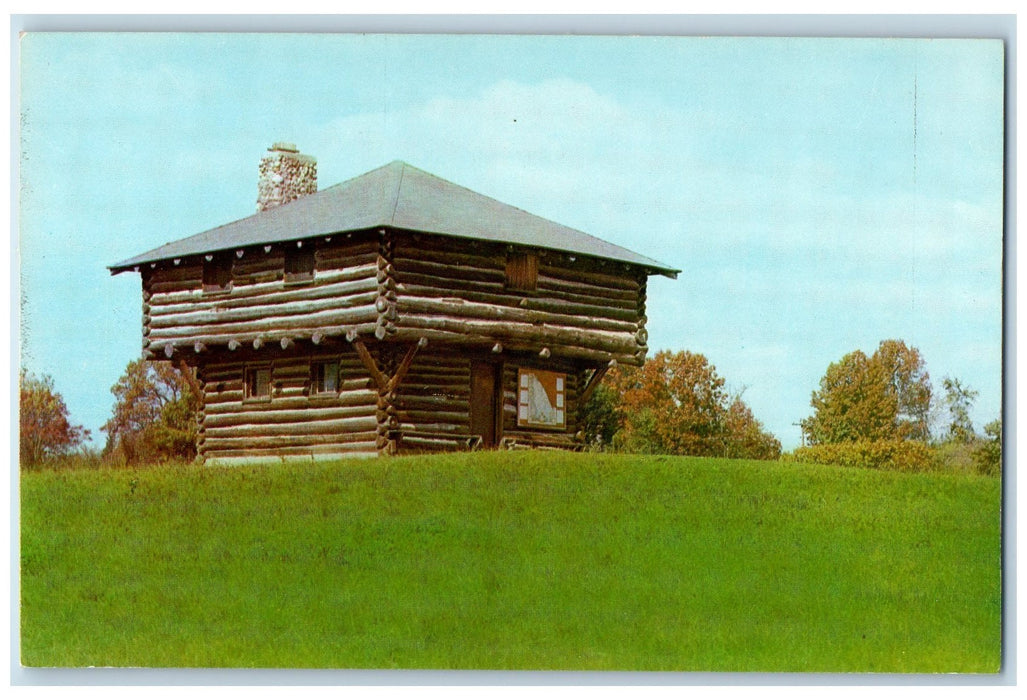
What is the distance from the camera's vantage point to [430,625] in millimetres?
17688

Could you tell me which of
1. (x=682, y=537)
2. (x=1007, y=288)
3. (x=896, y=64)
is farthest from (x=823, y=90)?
(x=682, y=537)

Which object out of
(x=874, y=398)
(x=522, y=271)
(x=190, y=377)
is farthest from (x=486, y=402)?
(x=874, y=398)

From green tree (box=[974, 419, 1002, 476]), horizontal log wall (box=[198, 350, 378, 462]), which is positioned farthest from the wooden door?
green tree (box=[974, 419, 1002, 476])

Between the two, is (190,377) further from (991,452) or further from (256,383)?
(991,452)

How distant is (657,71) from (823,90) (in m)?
2.25

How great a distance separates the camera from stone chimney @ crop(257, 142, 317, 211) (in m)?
25.0

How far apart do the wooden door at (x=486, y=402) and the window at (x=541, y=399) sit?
1.76ft

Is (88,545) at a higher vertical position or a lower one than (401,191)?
lower

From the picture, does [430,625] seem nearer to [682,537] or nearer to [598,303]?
[682,537]

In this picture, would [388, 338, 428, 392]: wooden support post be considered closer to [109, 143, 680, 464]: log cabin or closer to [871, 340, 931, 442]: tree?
[109, 143, 680, 464]: log cabin

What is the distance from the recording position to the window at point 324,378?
96.0ft
